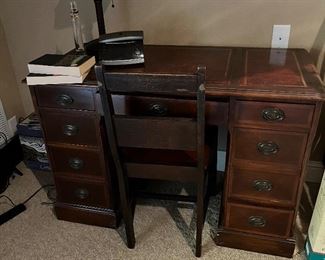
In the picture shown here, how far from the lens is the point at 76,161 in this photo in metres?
1.55

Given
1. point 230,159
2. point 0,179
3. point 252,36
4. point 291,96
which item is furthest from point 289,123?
point 0,179

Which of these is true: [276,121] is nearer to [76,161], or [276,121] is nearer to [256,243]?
[256,243]

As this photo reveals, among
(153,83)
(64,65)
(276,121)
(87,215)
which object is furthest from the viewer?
(87,215)

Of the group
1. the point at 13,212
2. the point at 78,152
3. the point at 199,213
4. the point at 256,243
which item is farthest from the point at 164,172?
the point at 13,212

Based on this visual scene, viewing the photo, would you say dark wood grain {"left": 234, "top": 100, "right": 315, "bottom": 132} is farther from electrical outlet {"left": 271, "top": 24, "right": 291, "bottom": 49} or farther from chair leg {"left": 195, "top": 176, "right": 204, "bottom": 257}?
electrical outlet {"left": 271, "top": 24, "right": 291, "bottom": 49}

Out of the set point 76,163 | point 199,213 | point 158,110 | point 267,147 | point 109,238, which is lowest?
point 109,238

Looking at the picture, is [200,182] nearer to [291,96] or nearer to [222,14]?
[291,96]

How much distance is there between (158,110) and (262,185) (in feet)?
1.73

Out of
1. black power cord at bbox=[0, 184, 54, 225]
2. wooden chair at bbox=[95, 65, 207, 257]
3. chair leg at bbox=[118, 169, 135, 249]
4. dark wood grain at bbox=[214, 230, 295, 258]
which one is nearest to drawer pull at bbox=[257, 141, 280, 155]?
wooden chair at bbox=[95, 65, 207, 257]

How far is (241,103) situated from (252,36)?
0.61 m

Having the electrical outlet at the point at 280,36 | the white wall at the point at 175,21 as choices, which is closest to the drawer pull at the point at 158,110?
the white wall at the point at 175,21

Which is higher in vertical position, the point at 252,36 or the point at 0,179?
the point at 252,36

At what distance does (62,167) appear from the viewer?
1.59 m

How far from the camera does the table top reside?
3.82ft
